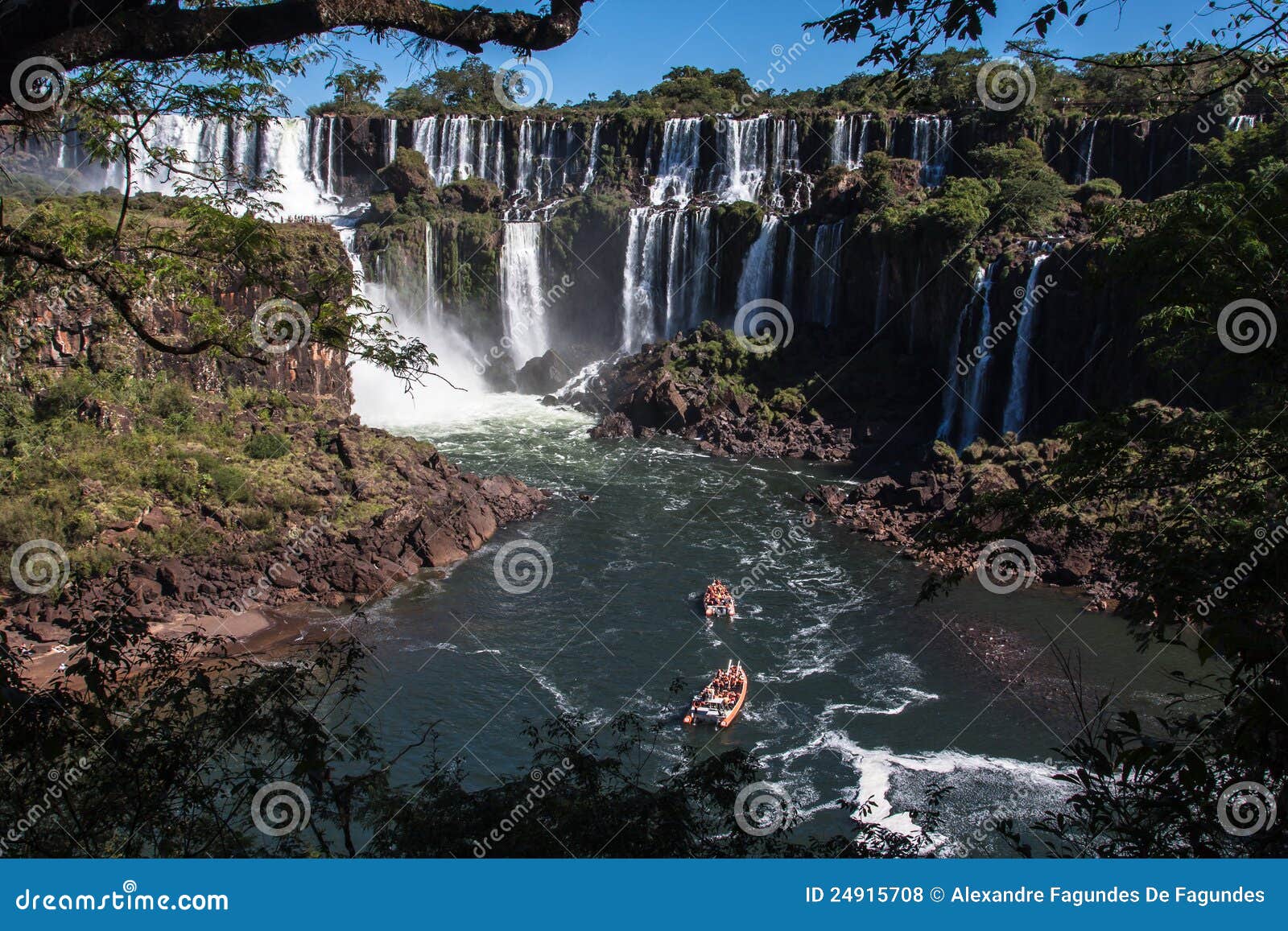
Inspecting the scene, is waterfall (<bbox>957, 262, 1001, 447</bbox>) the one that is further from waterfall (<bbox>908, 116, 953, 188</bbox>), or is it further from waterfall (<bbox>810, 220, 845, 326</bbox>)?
waterfall (<bbox>908, 116, 953, 188</bbox>)

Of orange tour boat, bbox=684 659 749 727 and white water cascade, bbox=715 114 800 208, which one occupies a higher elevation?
white water cascade, bbox=715 114 800 208

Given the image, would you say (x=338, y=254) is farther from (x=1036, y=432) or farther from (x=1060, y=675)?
(x=1060, y=675)
